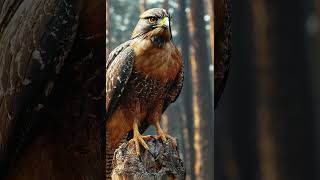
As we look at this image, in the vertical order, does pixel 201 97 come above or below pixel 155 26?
below

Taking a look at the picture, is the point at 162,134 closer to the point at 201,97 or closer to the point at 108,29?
the point at 201,97

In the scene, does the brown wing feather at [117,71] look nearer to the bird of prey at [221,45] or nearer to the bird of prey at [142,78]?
the bird of prey at [142,78]

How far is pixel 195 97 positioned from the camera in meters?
1.77

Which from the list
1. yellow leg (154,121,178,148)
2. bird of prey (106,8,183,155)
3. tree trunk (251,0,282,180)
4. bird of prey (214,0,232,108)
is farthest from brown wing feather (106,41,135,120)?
tree trunk (251,0,282,180)

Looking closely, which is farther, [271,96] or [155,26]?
[271,96]

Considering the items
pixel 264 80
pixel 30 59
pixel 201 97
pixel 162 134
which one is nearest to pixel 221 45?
pixel 264 80

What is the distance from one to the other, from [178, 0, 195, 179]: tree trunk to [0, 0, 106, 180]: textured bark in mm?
245

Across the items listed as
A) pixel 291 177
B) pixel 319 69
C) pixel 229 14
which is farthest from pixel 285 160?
pixel 229 14

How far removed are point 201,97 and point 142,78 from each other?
6.1 inches

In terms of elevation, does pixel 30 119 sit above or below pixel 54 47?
below

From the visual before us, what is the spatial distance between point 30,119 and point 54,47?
200 millimetres

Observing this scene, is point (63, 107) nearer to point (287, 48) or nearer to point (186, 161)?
point (186, 161)

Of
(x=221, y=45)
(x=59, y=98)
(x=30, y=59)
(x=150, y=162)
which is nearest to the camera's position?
(x=150, y=162)

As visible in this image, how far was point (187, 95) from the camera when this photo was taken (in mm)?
1771
